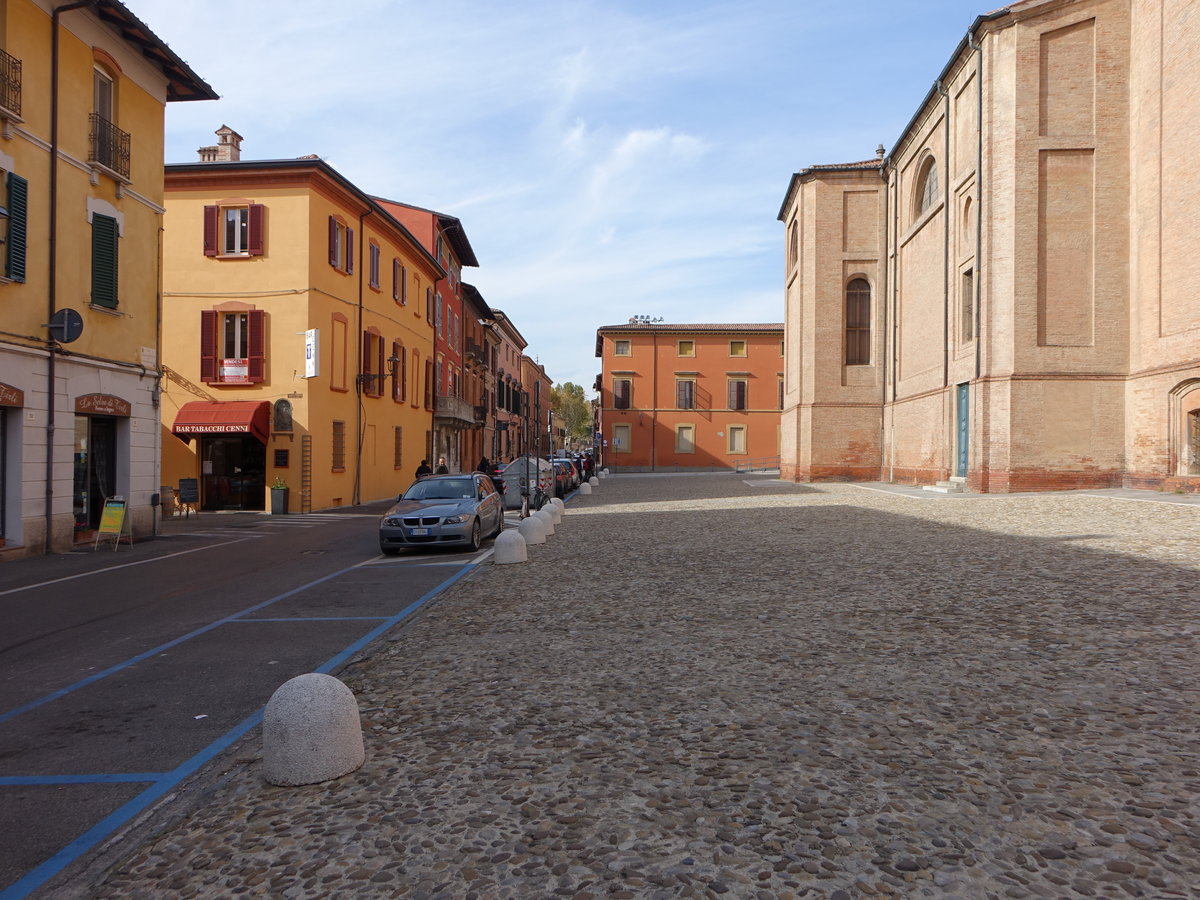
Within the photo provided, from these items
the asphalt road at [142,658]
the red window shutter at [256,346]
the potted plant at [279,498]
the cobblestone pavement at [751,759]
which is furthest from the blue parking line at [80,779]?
the red window shutter at [256,346]

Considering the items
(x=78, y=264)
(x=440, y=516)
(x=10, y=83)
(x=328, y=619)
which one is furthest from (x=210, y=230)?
(x=328, y=619)

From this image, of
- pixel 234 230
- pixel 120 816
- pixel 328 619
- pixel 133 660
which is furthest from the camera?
pixel 234 230

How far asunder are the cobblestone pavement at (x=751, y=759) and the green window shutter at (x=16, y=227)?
32.9 feet

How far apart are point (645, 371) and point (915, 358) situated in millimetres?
30998

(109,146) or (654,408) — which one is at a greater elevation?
(109,146)

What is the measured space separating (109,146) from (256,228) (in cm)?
778

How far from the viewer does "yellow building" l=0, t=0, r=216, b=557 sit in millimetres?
13508

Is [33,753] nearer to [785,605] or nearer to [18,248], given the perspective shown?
[785,605]

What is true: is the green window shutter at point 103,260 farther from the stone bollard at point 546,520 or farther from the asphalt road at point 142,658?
the stone bollard at point 546,520

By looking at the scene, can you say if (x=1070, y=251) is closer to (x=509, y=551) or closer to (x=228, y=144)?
(x=509, y=551)

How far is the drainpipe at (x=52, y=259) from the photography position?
558 inches

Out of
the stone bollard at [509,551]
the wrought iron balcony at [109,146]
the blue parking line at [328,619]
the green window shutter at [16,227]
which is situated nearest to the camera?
the blue parking line at [328,619]

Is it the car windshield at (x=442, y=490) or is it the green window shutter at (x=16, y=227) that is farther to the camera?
the car windshield at (x=442, y=490)

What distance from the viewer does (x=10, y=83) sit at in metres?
13.3
